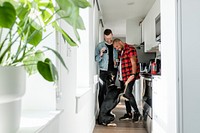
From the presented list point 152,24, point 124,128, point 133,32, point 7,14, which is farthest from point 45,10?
point 133,32

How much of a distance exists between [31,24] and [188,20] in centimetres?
202

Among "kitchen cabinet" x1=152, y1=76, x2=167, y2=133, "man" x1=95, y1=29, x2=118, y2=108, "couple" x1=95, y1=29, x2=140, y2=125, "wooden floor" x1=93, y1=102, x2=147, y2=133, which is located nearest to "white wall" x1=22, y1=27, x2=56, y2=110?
"kitchen cabinet" x1=152, y1=76, x2=167, y2=133

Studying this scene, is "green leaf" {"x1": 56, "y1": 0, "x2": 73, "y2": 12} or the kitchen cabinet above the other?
"green leaf" {"x1": 56, "y1": 0, "x2": 73, "y2": 12}

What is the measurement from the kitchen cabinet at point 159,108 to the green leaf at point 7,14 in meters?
2.65

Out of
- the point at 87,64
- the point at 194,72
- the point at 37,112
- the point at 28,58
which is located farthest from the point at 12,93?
the point at 87,64

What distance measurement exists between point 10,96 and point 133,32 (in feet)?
24.6

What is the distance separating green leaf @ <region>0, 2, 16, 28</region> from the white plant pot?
0.13m

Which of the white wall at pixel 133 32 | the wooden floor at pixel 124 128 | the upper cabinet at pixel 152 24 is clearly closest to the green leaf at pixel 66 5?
the wooden floor at pixel 124 128

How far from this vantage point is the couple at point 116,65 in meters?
4.73

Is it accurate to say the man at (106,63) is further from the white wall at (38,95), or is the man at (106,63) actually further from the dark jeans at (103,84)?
the white wall at (38,95)

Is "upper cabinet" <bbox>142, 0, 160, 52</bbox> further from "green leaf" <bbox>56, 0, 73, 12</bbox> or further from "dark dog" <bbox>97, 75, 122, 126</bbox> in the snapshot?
"green leaf" <bbox>56, 0, 73, 12</bbox>

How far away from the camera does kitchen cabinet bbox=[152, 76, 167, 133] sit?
3068mm

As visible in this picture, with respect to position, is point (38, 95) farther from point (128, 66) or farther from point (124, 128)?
point (128, 66)

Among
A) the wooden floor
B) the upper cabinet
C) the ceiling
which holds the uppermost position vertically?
the ceiling
